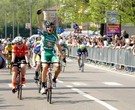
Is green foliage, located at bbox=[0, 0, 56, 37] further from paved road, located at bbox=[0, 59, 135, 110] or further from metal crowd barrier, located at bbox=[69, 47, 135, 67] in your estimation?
paved road, located at bbox=[0, 59, 135, 110]

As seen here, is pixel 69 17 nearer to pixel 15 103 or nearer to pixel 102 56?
pixel 102 56

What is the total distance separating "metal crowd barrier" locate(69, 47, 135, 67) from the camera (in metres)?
27.6

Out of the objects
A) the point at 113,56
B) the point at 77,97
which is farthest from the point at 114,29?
the point at 77,97

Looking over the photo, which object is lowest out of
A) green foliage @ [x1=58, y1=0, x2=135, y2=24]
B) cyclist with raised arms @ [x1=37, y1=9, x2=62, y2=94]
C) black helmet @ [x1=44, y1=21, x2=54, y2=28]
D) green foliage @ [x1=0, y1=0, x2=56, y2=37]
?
cyclist with raised arms @ [x1=37, y1=9, x2=62, y2=94]

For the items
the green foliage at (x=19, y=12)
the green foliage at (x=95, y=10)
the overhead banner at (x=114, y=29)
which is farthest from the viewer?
the green foliage at (x=19, y=12)

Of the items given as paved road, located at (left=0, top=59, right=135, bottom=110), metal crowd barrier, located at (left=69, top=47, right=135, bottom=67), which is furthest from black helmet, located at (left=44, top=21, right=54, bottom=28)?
metal crowd barrier, located at (left=69, top=47, right=135, bottom=67)

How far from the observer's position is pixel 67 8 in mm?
57125

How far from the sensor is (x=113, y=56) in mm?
30938

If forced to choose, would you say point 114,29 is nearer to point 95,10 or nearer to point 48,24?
point 95,10

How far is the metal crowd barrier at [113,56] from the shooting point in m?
27.6

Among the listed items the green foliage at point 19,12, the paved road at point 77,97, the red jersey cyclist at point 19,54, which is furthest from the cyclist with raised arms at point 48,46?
the green foliage at point 19,12

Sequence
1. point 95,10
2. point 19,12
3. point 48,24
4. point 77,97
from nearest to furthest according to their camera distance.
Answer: point 48,24, point 77,97, point 95,10, point 19,12

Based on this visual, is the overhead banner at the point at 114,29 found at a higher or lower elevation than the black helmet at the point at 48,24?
higher

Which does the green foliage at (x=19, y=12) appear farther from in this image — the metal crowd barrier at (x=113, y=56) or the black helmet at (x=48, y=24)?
the black helmet at (x=48, y=24)
